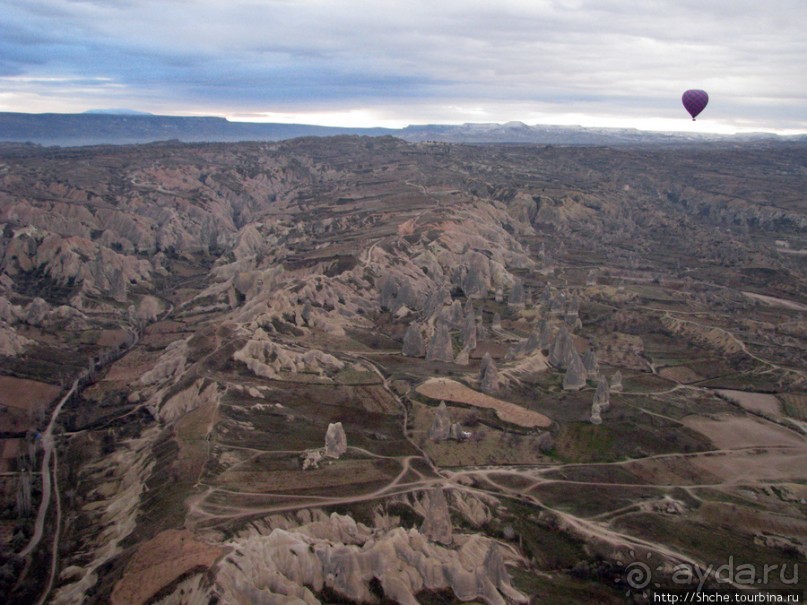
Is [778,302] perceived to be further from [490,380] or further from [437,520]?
[437,520]

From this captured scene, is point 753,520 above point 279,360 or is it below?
below

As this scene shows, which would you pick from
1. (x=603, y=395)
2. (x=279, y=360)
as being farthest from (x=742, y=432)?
(x=279, y=360)

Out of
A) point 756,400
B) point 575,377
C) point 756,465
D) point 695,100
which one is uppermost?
point 695,100

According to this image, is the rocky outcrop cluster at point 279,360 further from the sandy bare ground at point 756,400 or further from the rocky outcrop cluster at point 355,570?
the sandy bare ground at point 756,400

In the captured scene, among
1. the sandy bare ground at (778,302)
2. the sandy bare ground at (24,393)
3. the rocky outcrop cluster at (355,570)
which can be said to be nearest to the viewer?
the rocky outcrop cluster at (355,570)

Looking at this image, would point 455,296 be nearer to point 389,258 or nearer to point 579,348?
point 389,258

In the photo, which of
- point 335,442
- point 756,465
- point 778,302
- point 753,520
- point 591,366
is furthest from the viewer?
point 778,302

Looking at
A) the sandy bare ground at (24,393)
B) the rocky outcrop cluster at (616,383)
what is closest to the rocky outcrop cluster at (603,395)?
the rocky outcrop cluster at (616,383)

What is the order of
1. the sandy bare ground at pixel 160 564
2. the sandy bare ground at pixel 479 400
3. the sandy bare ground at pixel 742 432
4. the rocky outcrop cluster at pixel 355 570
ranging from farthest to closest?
the sandy bare ground at pixel 479 400
the sandy bare ground at pixel 742 432
the sandy bare ground at pixel 160 564
the rocky outcrop cluster at pixel 355 570
